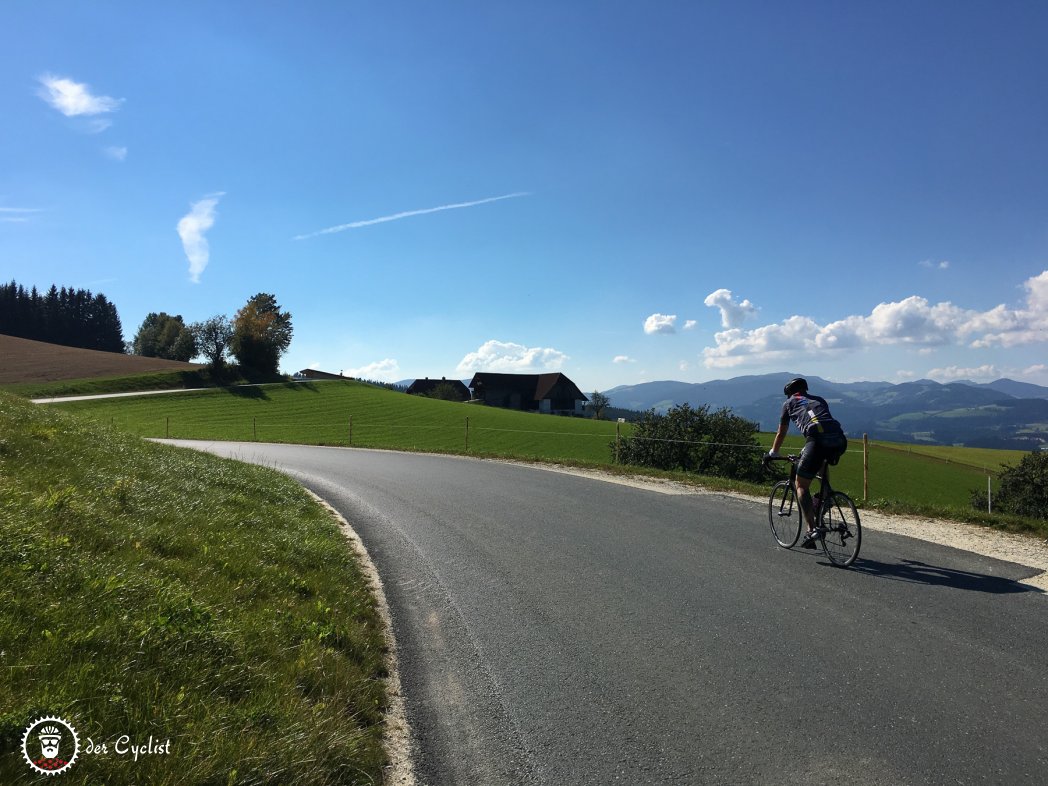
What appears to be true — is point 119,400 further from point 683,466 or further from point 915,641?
point 915,641

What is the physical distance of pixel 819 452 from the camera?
6.73 metres

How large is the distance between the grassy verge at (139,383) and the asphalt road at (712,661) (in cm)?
6214

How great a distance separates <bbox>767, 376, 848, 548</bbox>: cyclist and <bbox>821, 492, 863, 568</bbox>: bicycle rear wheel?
131mm

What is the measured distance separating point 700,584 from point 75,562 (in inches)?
203

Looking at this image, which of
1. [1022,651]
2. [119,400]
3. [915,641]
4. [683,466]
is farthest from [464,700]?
[119,400]

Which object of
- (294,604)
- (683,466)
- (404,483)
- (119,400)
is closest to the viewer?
(294,604)

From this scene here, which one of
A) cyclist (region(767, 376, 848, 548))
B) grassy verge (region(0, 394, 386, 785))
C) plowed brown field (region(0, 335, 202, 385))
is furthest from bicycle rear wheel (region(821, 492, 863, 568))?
plowed brown field (region(0, 335, 202, 385))

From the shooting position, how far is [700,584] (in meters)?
5.81

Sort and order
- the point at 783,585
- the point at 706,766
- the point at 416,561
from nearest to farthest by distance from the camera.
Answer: the point at 706,766 → the point at 783,585 → the point at 416,561

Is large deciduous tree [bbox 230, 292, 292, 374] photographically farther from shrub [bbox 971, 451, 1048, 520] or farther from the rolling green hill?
shrub [bbox 971, 451, 1048, 520]

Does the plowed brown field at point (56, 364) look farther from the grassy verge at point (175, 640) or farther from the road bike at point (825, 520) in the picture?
the road bike at point (825, 520)

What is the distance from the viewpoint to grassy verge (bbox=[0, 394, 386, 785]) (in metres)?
2.55

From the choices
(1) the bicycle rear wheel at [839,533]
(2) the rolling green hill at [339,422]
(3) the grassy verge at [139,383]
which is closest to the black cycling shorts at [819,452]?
(1) the bicycle rear wheel at [839,533]

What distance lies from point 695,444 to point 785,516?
11.8m
